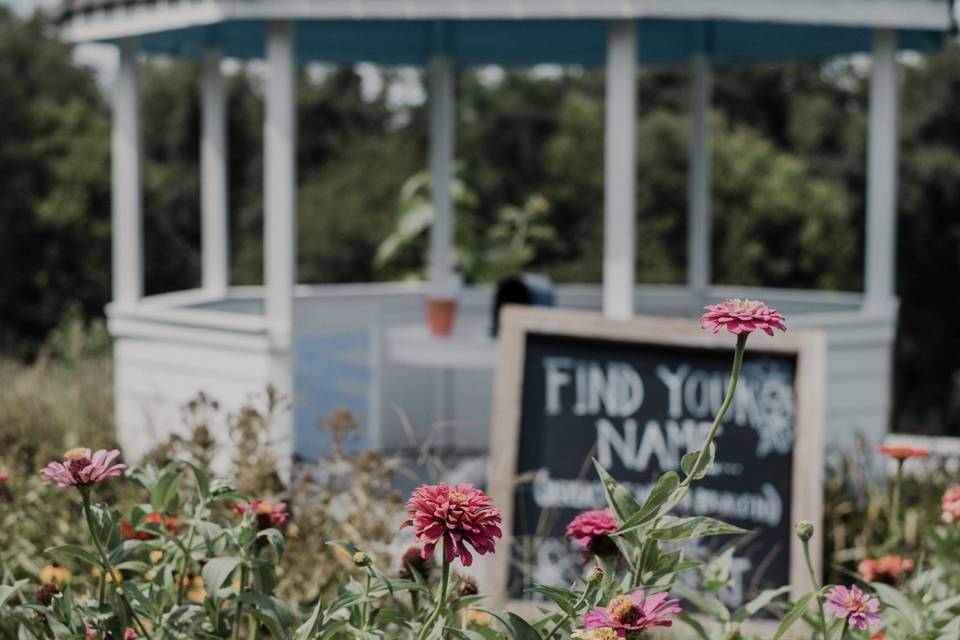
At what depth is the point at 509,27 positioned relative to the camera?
880 centimetres

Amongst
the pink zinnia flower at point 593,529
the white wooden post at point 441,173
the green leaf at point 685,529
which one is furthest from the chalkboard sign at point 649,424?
the white wooden post at point 441,173

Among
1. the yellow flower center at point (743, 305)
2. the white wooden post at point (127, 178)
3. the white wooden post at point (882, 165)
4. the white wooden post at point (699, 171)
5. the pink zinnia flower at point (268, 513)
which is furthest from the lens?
the white wooden post at point (699, 171)

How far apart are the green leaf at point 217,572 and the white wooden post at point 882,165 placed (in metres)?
5.60

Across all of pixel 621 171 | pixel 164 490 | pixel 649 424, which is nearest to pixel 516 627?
pixel 164 490

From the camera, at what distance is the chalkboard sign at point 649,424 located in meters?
4.65

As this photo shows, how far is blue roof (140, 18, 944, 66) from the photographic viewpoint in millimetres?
8117

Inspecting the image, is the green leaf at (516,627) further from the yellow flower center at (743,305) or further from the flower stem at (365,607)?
the yellow flower center at (743,305)

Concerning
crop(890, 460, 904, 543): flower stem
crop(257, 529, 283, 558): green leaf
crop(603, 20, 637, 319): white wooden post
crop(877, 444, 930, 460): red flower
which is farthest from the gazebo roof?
crop(257, 529, 283, 558): green leaf

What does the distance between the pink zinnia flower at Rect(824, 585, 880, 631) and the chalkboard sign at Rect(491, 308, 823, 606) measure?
262 centimetres

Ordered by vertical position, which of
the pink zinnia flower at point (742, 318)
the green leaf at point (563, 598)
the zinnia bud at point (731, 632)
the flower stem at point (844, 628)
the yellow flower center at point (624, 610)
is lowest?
the zinnia bud at point (731, 632)

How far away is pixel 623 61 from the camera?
6438mm

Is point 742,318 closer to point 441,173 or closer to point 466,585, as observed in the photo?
point 466,585

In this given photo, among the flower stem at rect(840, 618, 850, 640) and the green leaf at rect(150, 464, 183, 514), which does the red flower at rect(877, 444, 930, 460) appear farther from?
the green leaf at rect(150, 464, 183, 514)

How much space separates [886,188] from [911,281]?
17.9 metres
